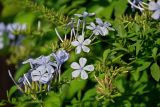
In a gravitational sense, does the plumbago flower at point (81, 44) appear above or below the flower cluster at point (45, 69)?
above

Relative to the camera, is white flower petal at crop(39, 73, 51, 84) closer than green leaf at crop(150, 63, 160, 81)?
Yes

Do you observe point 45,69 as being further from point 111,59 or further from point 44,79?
point 111,59

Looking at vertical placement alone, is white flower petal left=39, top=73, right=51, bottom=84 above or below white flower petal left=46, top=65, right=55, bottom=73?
below

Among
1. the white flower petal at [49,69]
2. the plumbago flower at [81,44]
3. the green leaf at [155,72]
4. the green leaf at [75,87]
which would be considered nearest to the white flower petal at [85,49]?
the plumbago flower at [81,44]

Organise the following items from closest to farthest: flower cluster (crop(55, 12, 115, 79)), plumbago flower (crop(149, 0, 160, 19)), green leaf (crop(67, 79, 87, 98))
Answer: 1. plumbago flower (crop(149, 0, 160, 19))
2. flower cluster (crop(55, 12, 115, 79))
3. green leaf (crop(67, 79, 87, 98))

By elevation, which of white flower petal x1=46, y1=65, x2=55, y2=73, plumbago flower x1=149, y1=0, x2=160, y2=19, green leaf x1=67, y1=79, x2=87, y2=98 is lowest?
green leaf x1=67, y1=79, x2=87, y2=98

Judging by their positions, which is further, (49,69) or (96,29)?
(96,29)

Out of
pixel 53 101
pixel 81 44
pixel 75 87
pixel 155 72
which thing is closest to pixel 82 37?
pixel 81 44

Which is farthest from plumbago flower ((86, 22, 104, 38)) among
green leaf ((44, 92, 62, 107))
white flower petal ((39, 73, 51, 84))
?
green leaf ((44, 92, 62, 107))

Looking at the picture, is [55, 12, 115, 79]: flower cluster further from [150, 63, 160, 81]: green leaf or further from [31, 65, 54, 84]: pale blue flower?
[150, 63, 160, 81]: green leaf

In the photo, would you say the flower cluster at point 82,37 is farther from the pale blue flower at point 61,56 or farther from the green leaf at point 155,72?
the green leaf at point 155,72
